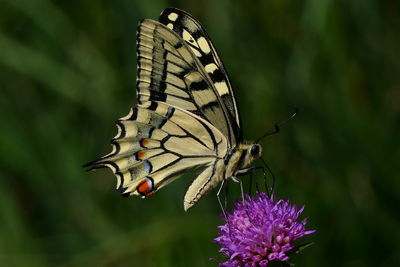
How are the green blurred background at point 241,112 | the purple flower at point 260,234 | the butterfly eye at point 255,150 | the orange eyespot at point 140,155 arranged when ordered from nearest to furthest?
the purple flower at point 260,234 → the butterfly eye at point 255,150 → the orange eyespot at point 140,155 → the green blurred background at point 241,112

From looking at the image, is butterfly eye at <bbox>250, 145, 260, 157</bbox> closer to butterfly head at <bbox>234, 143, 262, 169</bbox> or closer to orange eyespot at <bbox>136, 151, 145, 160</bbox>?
butterfly head at <bbox>234, 143, 262, 169</bbox>

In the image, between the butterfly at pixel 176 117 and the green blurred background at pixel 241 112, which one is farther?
the green blurred background at pixel 241 112

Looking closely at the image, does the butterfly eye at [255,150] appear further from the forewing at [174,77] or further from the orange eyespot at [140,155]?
the orange eyespot at [140,155]

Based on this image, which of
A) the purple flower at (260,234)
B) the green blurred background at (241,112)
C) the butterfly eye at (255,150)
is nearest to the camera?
the purple flower at (260,234)

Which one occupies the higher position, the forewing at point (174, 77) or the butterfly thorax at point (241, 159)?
the forewing at point (174, 77)

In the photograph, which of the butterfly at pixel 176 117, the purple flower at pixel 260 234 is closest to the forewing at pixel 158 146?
the butterfly at pixel 176 117

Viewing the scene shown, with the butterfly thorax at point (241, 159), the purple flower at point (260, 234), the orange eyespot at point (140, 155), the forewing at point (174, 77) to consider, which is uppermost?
the forewing at point (174, 77)

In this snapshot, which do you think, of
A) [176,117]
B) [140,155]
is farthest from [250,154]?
[140,155]

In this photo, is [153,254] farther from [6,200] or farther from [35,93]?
[35,93]
